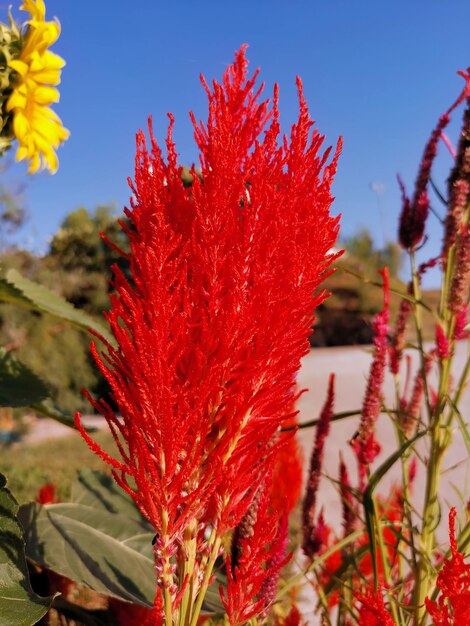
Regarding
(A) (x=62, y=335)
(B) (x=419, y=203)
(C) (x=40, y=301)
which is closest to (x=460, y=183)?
(B) (x=419, y=203)

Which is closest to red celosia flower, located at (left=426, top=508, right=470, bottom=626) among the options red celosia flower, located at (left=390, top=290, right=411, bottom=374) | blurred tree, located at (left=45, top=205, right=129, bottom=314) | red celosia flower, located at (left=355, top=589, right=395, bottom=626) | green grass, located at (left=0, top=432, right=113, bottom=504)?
red celosia flower, located at (left=355, top=589, right=395, bottom=626)

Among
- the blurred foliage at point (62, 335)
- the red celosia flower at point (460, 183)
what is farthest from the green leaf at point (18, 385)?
the blurred foliage at point (62, 335)

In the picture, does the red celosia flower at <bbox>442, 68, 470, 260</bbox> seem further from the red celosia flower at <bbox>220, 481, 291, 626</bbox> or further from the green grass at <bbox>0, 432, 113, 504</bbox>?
the green grass at <bbox>0, 432, 113, 504</bbox>

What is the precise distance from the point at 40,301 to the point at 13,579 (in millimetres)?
489

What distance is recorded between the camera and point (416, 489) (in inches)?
147

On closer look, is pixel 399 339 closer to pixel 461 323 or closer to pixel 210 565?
pixel 461 323

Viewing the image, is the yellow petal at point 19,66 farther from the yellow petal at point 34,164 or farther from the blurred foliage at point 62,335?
the blurred foliage at point 62,335

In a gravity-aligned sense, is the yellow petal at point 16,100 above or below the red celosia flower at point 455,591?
above

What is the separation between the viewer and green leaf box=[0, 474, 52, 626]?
0.55 metres

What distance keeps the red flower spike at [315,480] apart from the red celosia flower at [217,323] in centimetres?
23

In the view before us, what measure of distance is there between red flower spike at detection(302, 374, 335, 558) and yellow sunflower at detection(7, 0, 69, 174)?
0.47 m

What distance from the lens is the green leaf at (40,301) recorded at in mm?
897

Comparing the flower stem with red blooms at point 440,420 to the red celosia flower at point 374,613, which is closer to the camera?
the red celosia flower at point 374,613

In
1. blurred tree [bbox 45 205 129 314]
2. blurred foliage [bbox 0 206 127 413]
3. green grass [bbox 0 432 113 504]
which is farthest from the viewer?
blurred tree [bbox 45 205 129 314]
